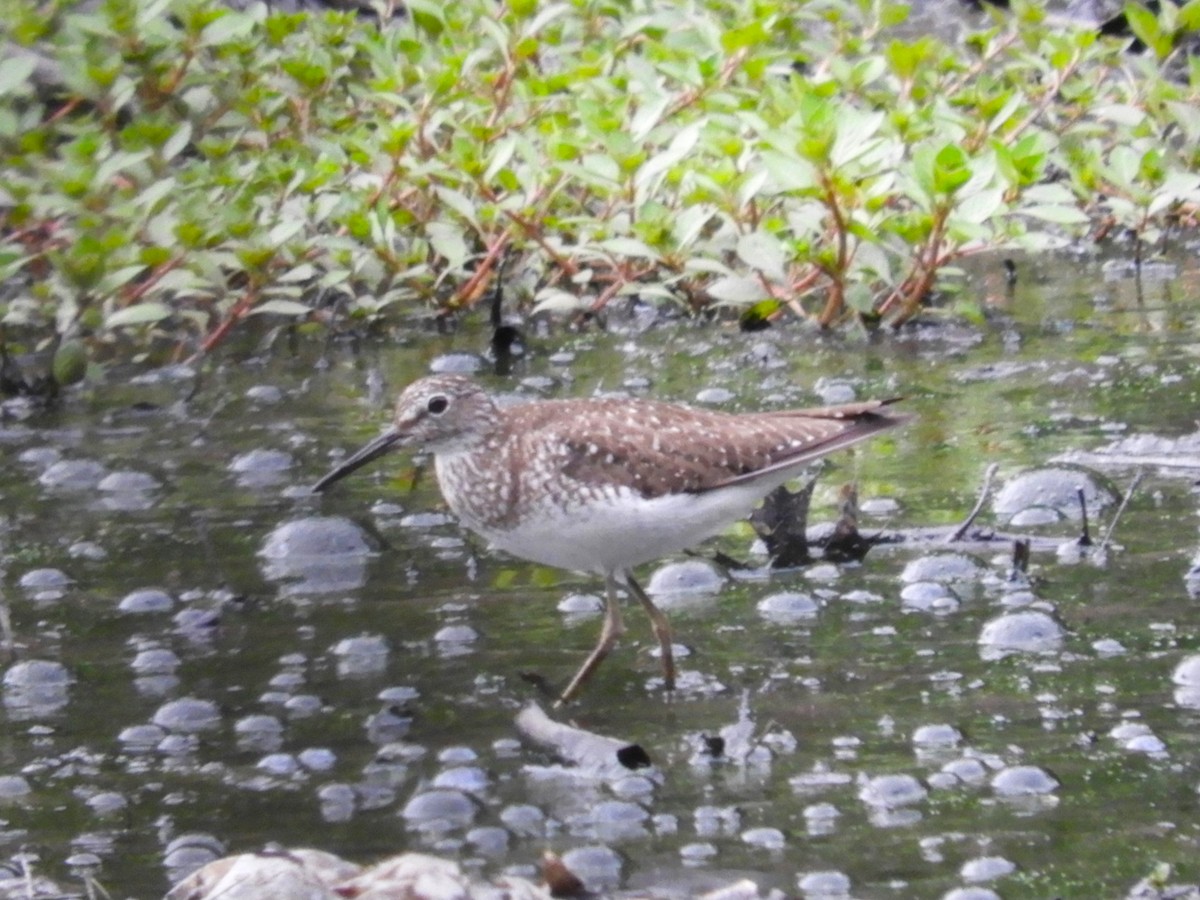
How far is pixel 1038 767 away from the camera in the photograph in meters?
4.12

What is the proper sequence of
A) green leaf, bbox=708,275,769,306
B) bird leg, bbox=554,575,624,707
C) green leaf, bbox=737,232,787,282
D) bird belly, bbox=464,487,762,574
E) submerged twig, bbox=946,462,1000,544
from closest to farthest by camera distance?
bird leg, bbox=554,575,624,707, bird belly, bbox=464,487,762,574, submerged twig, bbox=946,462,1000,544, green leaf, bbox=737,232,787,282, green leaf, bbox=708,275,769,306

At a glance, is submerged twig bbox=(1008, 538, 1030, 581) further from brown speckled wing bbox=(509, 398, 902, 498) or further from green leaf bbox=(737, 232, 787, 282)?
green leaf bbox=(737, 232, 787, 282)

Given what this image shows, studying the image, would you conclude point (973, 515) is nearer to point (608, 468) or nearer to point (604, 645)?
point (608, 468)

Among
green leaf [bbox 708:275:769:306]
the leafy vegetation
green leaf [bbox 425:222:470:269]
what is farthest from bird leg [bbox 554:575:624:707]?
green leaf [bbox 425:222:470:269]

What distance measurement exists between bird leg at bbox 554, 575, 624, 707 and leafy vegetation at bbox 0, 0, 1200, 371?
8.90 ft

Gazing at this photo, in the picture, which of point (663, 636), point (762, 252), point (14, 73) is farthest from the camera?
point (14, 73)

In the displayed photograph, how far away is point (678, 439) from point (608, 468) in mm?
251

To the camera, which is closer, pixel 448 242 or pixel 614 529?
pixel 614 529

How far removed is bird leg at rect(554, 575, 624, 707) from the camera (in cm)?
495

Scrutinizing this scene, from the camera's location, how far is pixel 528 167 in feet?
28.3

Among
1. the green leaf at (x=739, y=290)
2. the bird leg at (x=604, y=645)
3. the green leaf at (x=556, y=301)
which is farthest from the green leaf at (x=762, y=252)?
the bird leg at (x=604, y=645)

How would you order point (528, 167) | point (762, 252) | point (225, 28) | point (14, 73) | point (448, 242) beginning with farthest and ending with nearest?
point (225, 28) → point (448, 242) → point (528, 167) → point (14, 73) → point (762, 252)

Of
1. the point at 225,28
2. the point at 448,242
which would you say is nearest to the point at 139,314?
the point at 448,242

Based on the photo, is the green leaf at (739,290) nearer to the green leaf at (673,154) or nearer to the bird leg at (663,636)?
the green leaf at (673,154)
